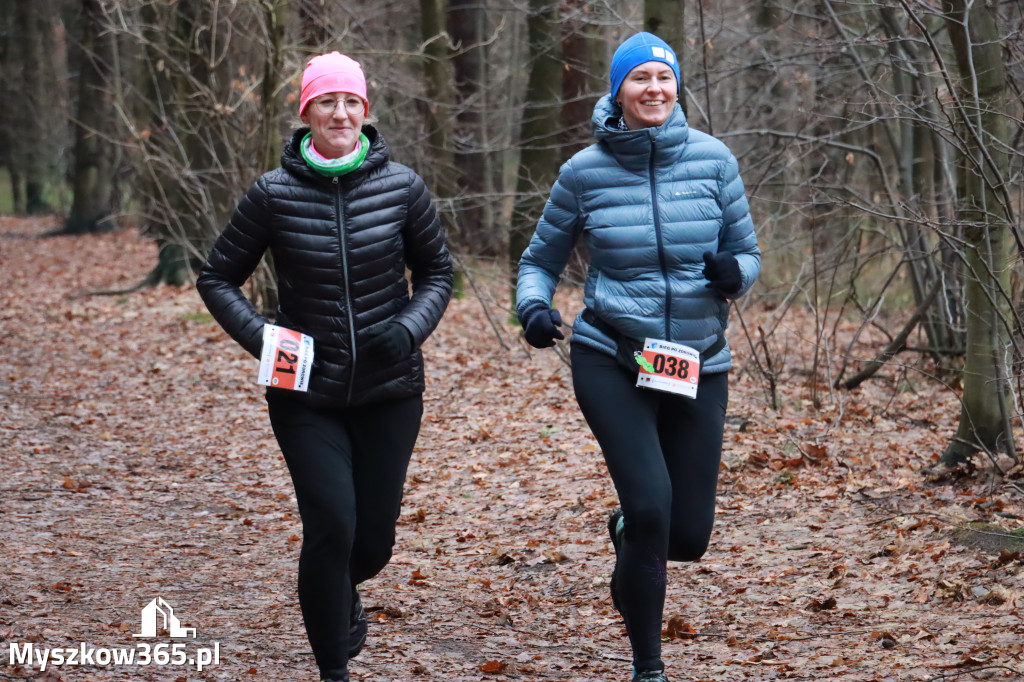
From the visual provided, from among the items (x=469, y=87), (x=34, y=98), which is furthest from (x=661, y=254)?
(x=34, y=98)

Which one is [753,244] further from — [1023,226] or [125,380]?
[125,380]

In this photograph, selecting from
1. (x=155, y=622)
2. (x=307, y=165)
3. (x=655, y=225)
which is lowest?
(x=155, y=622)

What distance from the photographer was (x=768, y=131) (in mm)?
8602

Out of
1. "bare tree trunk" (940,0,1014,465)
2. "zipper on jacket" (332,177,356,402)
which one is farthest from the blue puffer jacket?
"bare tree trunk" (940,0,1014,465)

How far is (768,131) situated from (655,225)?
15.6 ft

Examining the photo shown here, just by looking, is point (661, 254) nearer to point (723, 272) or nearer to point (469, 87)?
point (723, 272)

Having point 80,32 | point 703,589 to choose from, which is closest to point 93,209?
point 80,32

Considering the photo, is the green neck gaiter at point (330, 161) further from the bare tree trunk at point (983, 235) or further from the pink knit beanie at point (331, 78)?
the bare tree trunk at point (983, 235)

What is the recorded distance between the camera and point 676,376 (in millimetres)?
4137

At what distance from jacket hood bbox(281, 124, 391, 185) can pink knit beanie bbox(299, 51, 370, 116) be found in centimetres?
13

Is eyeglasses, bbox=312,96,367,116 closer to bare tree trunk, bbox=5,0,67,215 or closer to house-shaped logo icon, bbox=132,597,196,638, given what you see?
house-shaped logo icon, bbox=132,597,196,638

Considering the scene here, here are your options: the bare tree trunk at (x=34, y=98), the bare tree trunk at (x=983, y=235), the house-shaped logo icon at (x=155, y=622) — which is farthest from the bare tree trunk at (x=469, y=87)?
the bare tree trunk at (x=34, y=98)

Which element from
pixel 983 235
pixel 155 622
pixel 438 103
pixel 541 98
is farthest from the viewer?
pixel 438 103

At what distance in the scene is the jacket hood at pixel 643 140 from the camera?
4.19m
